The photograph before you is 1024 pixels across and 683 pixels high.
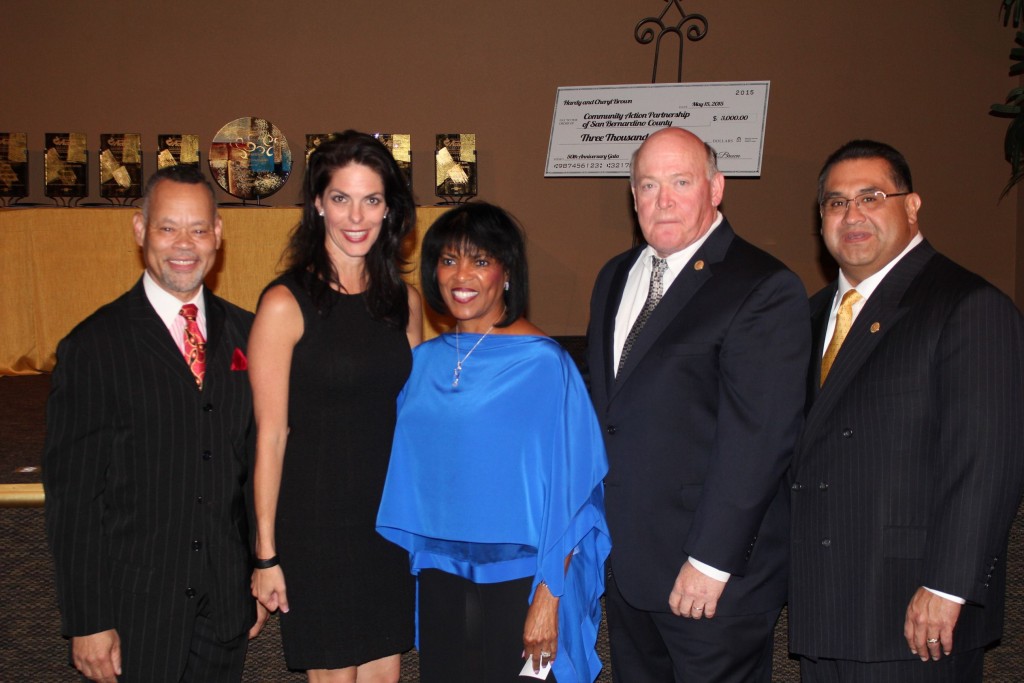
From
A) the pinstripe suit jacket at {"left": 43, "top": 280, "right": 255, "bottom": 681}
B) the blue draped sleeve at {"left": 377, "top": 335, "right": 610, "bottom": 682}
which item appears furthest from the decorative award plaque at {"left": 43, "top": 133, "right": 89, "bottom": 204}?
the blue draped sleeve at {"left": 377, "top": 335, "right": 610, "bottom": 682}

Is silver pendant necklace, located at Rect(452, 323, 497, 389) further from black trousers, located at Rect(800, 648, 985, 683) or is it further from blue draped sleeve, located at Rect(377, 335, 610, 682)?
black trousers, located at Rect(800, 648, 985, 683)

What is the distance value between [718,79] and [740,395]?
205 inches

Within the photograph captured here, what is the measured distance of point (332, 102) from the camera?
657 centimetres

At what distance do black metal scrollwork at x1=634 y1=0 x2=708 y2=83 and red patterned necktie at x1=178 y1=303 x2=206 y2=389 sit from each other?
514 cm

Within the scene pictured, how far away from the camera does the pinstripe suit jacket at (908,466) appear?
183 cm

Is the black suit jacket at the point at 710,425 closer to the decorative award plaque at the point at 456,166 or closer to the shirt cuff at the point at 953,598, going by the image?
the shirt cuff at the point at 953,598

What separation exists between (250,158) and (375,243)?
4.21 m

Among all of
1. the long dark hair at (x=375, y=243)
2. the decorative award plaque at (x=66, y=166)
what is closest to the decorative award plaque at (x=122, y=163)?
the decorative award plaque at (x=66, y=166)

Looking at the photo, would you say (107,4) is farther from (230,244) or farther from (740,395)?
(740,395)

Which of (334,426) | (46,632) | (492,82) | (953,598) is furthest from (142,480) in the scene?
(492,82)

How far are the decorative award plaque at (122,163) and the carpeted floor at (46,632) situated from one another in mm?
3787

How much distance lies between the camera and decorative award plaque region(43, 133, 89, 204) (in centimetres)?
604

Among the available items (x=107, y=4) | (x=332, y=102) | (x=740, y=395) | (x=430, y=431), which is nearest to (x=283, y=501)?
(x=430, y=431)

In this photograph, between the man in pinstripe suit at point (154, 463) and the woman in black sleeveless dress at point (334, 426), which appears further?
the woman in black sleeveless dress at point (334, 426)
